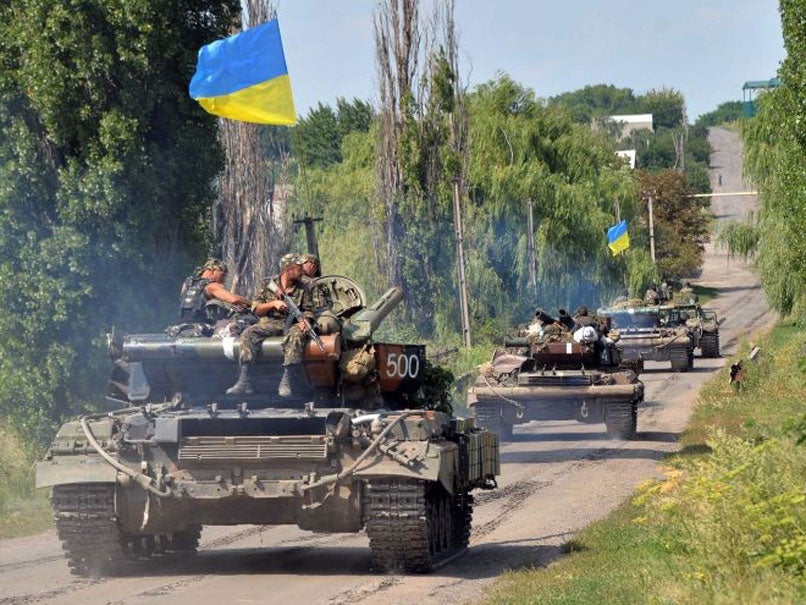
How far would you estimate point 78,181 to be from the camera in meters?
20.8

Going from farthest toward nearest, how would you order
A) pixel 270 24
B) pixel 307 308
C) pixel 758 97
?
pixel 758 97, pixel 270 24, pixel 307 308

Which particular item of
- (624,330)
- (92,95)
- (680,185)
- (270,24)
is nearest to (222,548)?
(270,24)

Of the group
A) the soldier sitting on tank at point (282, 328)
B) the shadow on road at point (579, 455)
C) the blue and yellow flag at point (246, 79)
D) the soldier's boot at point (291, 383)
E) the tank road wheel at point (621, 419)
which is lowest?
the shadow on road at point (579, 455)

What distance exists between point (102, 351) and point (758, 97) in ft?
86.5

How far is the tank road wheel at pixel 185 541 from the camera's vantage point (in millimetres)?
14086

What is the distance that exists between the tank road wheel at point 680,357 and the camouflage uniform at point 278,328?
25.9 metres

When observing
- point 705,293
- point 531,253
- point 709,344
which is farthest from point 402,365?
point 705,293

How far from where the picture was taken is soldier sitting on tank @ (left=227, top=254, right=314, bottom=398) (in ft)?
43.5

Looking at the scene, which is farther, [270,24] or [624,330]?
[624,330]

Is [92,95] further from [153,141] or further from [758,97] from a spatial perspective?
[758,97]

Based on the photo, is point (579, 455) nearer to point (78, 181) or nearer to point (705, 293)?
point (78, 181)

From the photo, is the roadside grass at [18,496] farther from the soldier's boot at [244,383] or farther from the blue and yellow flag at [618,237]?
the blue and yellow flag at [618,237]

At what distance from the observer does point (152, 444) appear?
12820 millimetres

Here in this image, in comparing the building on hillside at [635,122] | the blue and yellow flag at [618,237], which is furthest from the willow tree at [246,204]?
the building on hillside at [635,122]
